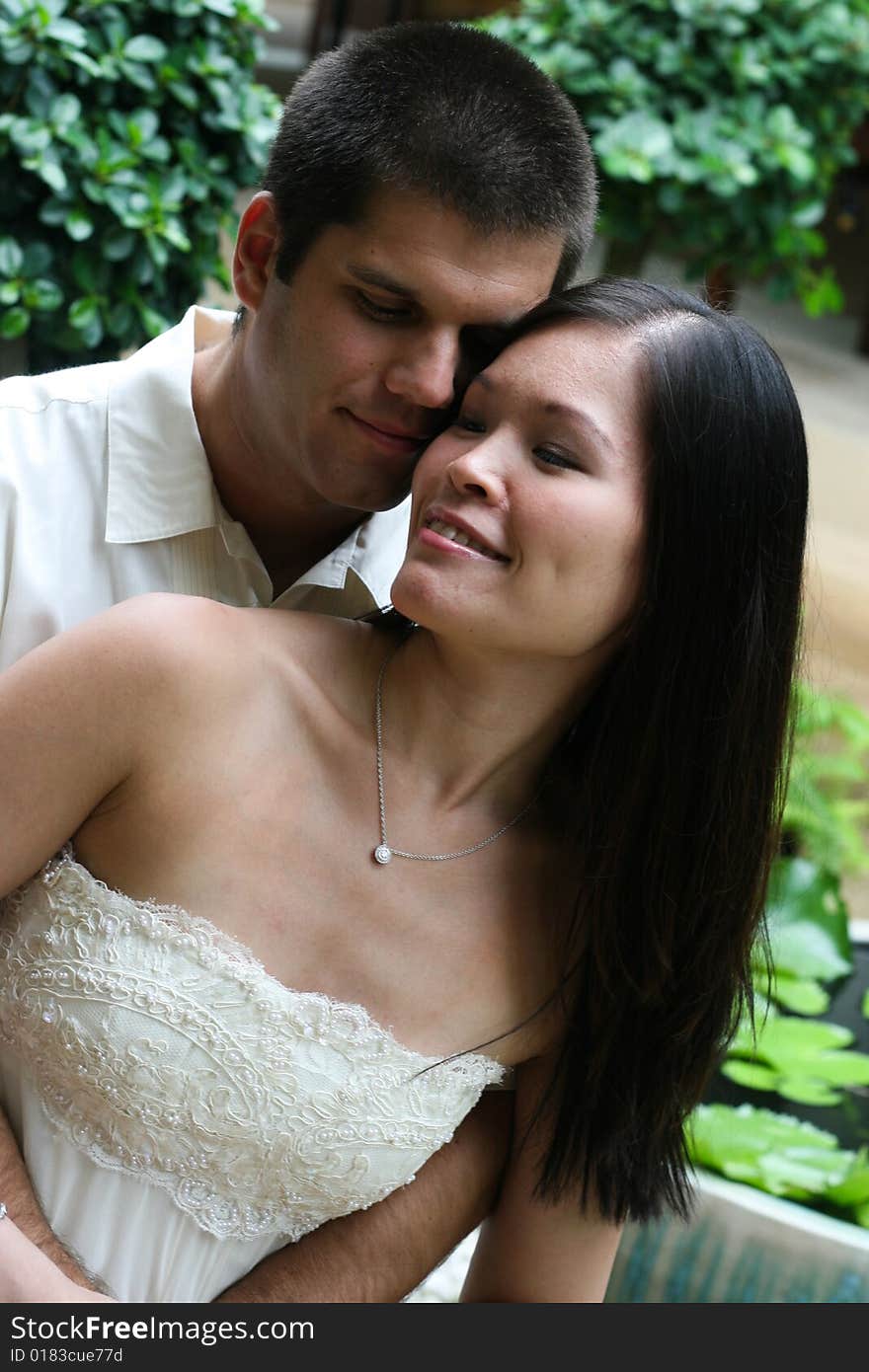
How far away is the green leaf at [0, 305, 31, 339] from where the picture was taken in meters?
2.64

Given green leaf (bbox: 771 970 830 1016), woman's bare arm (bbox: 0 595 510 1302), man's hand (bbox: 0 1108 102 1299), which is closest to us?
woman's bare arm (bbox: 0 595 510 1302)

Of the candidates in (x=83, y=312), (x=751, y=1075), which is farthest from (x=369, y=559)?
(x=751, y=1075)

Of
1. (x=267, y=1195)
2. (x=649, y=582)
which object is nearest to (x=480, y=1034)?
(x=267, y=1195)

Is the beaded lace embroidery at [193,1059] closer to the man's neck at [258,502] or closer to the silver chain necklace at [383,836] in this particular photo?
the silver chain necklace at [383,836]

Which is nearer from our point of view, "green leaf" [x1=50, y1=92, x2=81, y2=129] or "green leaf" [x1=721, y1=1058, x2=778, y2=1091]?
"green leaf" [x1=50, y1=92, x2=81, y2=129]

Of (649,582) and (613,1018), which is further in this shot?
(613,1018)

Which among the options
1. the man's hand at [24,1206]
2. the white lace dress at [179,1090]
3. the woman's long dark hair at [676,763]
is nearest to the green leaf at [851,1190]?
the woman's long dark hair at [676,763]

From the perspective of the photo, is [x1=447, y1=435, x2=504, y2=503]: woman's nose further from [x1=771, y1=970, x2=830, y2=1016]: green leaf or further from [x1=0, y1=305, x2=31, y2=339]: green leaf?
[x1=771, y1=970, x2=830, y2=1016]: green leaf

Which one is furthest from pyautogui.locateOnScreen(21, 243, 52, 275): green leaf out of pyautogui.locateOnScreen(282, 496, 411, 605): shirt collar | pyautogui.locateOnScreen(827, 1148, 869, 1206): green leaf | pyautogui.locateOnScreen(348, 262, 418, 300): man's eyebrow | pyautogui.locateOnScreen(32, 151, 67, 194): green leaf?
pyautogui.locateOnScreen(827, 1148, 869, 1206): green leaf

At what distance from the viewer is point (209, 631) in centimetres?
161

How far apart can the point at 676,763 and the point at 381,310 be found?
606 mm

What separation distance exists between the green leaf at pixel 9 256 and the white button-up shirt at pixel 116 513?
0.61 m
